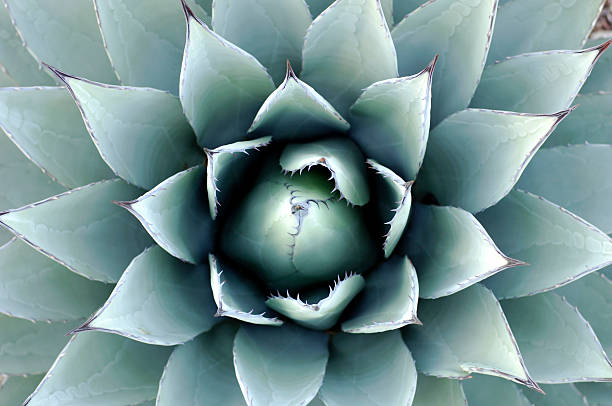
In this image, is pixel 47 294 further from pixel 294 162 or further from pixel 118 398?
pixel 294 162

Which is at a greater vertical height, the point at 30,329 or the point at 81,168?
the point at 81,168

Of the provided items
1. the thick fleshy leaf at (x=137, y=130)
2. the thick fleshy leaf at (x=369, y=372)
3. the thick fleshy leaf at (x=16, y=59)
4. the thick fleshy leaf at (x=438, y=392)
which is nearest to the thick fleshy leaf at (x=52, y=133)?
the thick fleshy leaf at (x=137, y=130)

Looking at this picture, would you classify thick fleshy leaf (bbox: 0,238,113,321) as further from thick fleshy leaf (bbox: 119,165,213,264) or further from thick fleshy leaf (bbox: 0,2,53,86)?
thick fleshy leaf (bbox: 0,2,53,86)

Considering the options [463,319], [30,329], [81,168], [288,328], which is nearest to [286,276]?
[288,328]

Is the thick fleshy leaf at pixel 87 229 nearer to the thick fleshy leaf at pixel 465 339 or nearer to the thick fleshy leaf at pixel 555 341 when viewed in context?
the thick fleshy leaf at pixel 465 339

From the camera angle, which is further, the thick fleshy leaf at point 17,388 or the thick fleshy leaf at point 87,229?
the thick fleshy leaf at point 17,388
